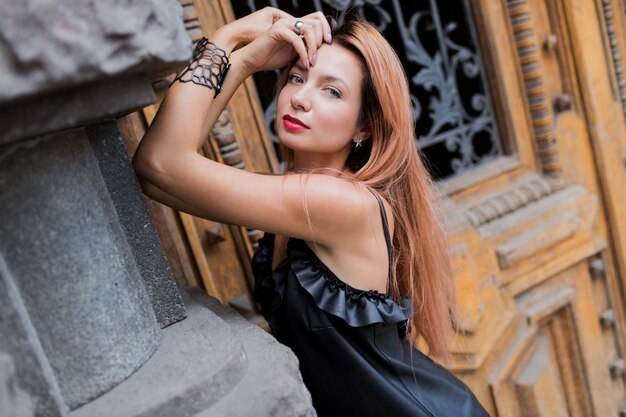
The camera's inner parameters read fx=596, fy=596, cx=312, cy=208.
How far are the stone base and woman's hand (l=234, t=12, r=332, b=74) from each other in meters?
0.52

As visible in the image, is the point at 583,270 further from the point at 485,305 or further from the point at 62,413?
the point at 62,413

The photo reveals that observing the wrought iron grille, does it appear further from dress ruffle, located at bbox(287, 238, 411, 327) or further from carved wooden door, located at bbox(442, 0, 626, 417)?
dress ruffle, located at bbox(287, 238, 411, 327)

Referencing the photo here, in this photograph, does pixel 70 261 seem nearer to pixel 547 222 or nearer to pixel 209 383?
pixel 209 383

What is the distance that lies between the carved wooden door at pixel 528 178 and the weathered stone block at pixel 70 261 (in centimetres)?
96

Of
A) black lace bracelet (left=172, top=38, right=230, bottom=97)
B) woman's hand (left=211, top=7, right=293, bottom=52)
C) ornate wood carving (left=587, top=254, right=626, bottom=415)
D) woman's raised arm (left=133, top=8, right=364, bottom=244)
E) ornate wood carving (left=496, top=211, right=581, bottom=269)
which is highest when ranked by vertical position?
woman's hand (left=211, top=7, right=293, bottom=52)

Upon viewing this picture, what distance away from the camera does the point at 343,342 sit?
116 centimetres

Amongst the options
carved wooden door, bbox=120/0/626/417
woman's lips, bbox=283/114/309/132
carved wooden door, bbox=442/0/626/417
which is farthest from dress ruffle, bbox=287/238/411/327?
carved wooden door, bbox=442/0/626/417

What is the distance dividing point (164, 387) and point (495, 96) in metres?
1.73

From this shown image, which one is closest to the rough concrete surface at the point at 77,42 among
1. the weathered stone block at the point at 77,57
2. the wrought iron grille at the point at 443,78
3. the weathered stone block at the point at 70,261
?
the weathered stone block at the point at 77,57

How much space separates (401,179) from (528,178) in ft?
3.49

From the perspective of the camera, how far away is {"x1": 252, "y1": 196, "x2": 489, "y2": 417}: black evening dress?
3.79 ft

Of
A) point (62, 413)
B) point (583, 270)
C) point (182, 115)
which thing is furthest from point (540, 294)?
point (62, 413)

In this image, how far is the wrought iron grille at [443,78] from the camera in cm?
193

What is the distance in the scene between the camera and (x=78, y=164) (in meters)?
0.78
